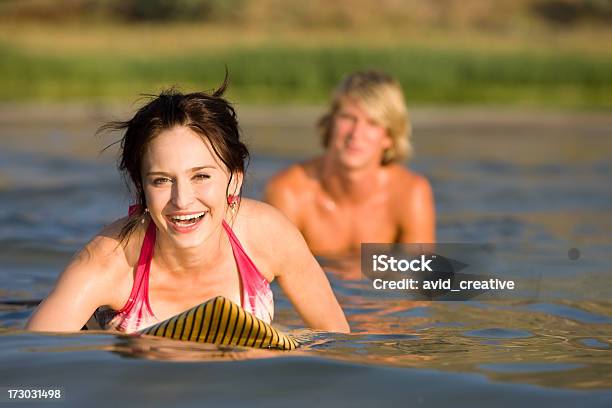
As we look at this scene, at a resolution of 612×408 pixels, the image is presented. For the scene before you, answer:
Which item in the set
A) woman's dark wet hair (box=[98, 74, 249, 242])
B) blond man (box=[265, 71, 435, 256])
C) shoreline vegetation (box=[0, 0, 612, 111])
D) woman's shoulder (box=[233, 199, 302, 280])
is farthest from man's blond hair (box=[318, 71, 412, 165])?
shoreline vegetation (box=[0, 0, 612, 111])

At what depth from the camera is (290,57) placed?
2559cm

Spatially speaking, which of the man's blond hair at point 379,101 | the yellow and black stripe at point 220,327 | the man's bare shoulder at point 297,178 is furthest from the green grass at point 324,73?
the yellow and black stripe at point 220,327

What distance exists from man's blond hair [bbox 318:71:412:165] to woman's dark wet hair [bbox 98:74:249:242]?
9.99 feet

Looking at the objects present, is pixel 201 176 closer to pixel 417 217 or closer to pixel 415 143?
pixel 417 217

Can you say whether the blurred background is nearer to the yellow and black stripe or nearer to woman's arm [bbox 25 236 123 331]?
woman's arm [bbox 25 236 123 331]

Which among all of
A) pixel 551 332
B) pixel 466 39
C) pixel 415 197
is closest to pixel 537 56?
pixel 466 39

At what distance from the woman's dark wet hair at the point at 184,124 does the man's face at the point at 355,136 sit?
10.00ft

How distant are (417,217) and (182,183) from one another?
3.79m

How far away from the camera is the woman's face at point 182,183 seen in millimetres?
4156

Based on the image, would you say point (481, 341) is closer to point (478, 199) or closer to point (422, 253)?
point (422, 253)

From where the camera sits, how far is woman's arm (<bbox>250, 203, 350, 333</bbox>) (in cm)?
467

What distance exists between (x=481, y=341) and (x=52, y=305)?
1824 millimetres

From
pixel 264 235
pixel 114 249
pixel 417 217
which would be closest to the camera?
pixel 114 249

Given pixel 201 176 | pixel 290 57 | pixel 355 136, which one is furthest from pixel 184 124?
pixel 290 57
